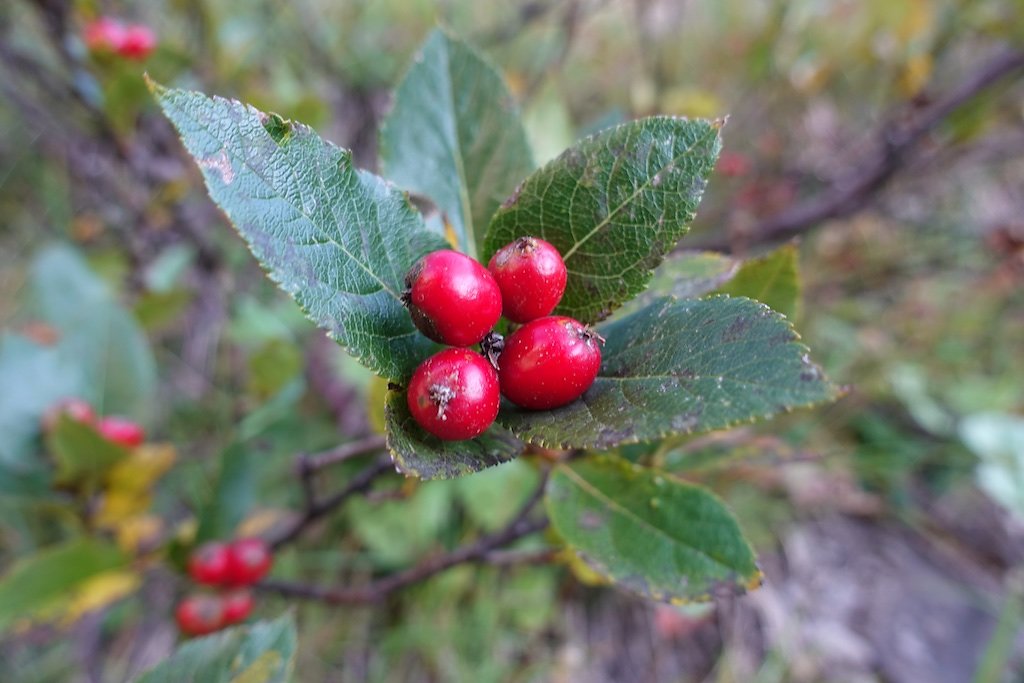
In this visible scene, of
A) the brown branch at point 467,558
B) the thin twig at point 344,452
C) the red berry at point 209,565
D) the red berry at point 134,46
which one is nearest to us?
the thin twig at point 344,452

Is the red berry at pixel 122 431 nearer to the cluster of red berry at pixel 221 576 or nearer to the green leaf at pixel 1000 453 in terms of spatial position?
the cluster of red berry at pixel 221 576

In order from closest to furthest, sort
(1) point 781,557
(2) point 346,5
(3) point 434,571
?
(3) point 434,571, (1) point 781,557, (2) point 346,5

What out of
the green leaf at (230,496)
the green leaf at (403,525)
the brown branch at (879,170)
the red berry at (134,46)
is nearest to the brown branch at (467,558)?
the green leaf at (230,496)

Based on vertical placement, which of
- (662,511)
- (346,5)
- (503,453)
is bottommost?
(662,511)

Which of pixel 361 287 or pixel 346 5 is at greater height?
pixel 346 5

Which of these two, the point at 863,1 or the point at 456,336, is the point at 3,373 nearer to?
the point at 456,336

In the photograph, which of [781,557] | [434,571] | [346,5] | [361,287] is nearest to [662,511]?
[361,287]

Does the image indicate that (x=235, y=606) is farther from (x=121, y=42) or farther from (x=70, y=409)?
(x=121, y=42)
